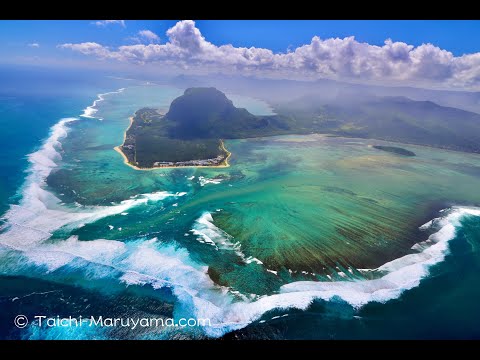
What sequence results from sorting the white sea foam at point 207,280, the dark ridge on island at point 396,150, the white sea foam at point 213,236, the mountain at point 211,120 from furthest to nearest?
1. the mountain at point 211,120
2. the dark ridge on island at point 396,150
3. the white sea foam at point 213,236
4. the white sea foam at point 207,280

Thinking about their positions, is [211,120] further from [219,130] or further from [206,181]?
[206,181]

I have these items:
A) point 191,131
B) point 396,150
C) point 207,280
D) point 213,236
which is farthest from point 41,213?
point 396,150

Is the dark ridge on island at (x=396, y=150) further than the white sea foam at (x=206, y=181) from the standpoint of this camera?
Yes

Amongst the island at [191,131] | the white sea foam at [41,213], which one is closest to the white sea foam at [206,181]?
the white sea foam at [41,213]

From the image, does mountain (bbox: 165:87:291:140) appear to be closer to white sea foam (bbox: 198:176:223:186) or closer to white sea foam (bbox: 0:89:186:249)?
white sea foam (bbox: 198:176:223:186)

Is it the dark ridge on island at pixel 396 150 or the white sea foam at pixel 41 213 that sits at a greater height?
the white sea foam at pixel 41 213

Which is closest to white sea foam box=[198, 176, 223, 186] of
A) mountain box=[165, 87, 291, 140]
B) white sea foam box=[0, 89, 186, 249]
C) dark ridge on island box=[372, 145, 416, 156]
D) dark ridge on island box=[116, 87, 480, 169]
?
white sea foam box=[0, 89, 186, 249]

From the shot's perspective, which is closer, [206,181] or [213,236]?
[213,236]

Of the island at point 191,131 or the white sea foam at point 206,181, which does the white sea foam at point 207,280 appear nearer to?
the white sea foam at point 206,181
